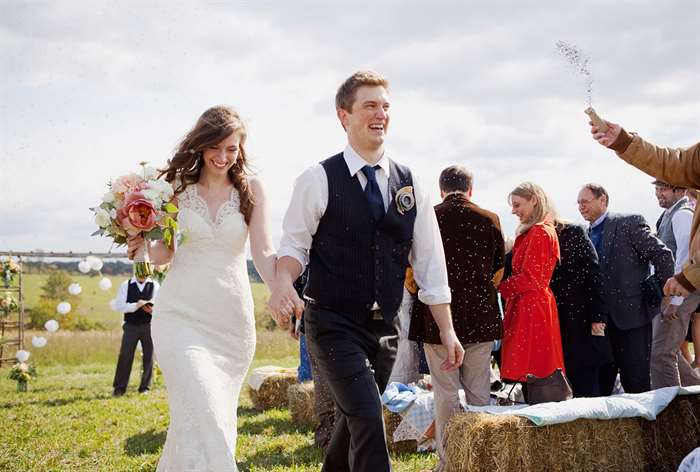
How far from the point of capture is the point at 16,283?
60.3 ft

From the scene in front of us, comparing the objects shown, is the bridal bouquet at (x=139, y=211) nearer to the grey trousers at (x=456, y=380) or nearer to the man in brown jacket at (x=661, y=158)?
the grey trousers at (x=456, y=380)

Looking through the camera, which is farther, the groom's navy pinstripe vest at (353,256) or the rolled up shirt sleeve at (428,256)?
the rolled up shirt sleeve at (428,256)

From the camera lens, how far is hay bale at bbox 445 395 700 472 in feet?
16.9

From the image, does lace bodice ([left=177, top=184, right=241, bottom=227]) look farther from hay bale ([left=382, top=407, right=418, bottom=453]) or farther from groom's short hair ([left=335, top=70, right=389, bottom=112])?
hay bale ([left=382, top=407, right=418, bottom=453])

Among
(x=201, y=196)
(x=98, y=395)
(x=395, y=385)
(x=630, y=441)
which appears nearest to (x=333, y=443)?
(x=201, y=196)

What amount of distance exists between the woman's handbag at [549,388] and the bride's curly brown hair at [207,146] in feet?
10.3

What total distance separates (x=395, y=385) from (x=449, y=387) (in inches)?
55.2

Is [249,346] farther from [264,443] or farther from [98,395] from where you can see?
[98,395]

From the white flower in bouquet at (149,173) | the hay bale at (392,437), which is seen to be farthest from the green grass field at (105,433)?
the white flower in bouquet at (149,173)

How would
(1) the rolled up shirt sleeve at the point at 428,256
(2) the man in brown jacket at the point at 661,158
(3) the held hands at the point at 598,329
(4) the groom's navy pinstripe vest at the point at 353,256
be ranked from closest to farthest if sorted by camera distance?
(4) the groom's navy pinstripe vest at the point at 353,256, (1) the rolled up shirt sleeve at the point at 428,256, (2) the man in brown jacket at the point at 661,158, (3) the held hands at the point at 598,329

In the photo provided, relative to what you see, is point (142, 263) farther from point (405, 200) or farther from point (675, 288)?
point (675, 288)

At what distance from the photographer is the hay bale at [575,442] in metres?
5.14

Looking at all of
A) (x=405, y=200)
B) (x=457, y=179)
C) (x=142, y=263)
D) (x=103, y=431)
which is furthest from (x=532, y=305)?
(x=103, y=431)

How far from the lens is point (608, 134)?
443cm
